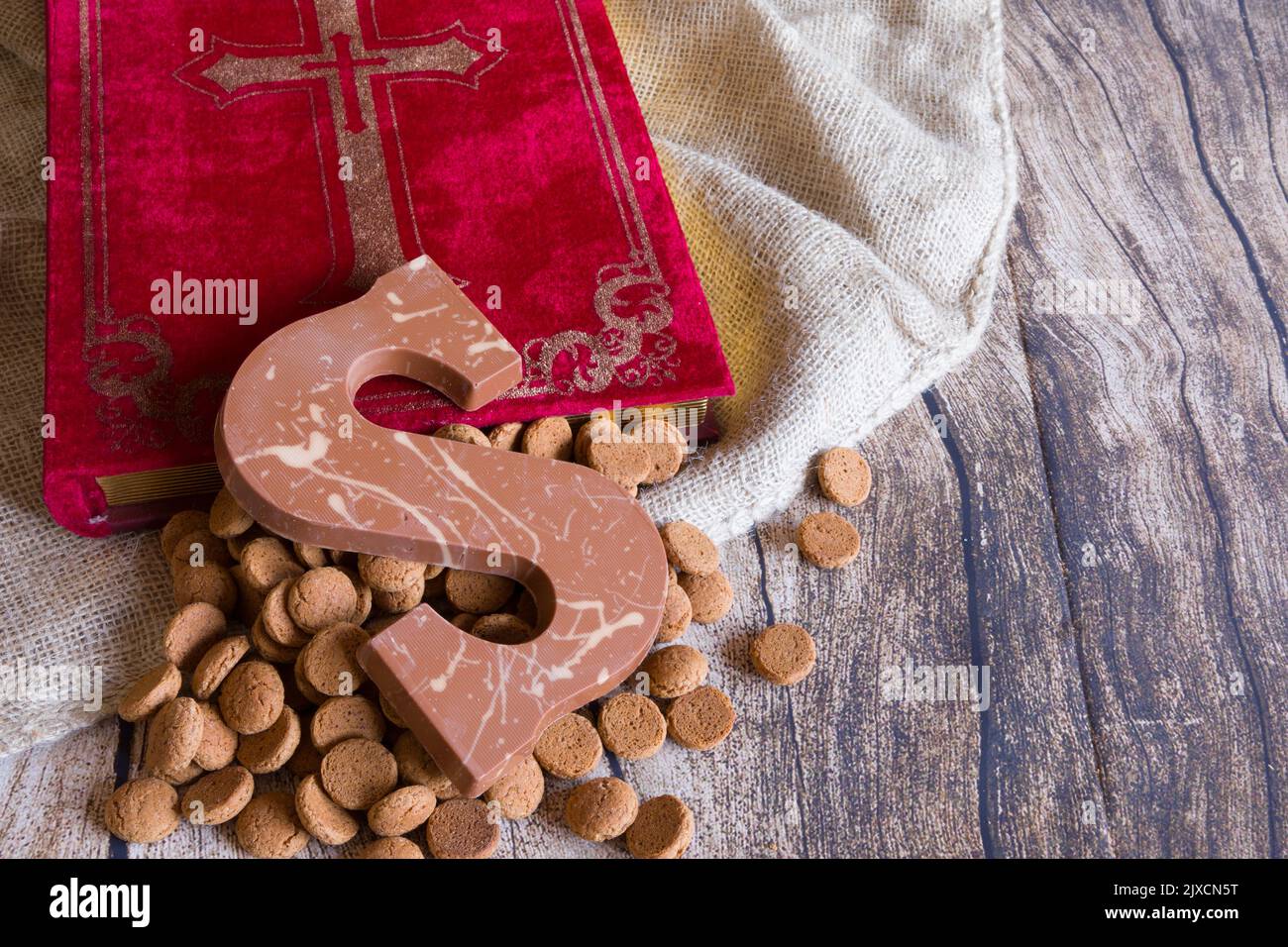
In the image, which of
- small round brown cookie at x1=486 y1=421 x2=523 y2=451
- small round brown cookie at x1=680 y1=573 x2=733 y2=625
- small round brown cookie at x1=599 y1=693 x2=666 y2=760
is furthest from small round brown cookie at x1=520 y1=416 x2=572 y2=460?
small round brown cookie at x1=599 y1=693 x2=666 y2=760

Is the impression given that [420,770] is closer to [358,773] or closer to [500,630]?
[358,773]

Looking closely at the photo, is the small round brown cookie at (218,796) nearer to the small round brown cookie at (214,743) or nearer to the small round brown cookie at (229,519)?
the small round brown cookie at (214,743)

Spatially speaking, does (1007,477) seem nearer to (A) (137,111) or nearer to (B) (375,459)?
(B) (375,459)

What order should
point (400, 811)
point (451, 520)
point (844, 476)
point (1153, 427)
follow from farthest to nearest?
point (1153, 427) < point (844, 476) < point (451, 520) < point (400, 811)

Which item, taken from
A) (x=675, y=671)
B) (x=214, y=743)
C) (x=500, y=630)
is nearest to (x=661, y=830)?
(x=675, y=671)

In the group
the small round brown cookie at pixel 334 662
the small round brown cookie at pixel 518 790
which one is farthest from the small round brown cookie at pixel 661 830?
the small round brown cookie at pixel 334 662

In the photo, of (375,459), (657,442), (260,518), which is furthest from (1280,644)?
(260,518)
